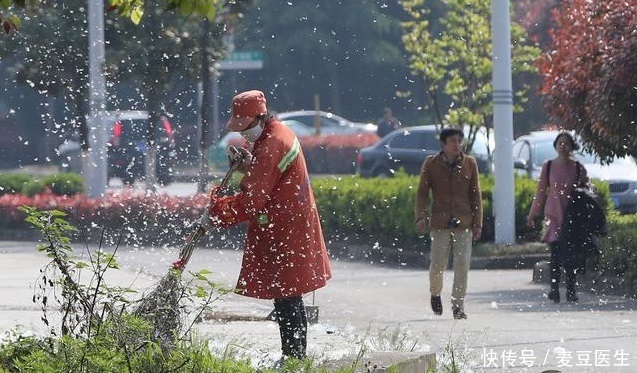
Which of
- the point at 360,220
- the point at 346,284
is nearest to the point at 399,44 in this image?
the point at 360,220

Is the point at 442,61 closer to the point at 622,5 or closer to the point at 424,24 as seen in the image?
the point at 424,24

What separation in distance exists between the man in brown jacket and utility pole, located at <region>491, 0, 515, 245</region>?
18.7 ft

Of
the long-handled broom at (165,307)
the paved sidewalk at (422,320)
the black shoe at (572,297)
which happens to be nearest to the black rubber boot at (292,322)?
the paved sidewalk at (422,320)

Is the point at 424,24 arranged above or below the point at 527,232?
above

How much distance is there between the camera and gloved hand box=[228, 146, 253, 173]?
26.3 feet

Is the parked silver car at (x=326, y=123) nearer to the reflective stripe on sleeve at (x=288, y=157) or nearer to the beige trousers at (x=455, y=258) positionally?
the beige trousers at (x=455, y=258)

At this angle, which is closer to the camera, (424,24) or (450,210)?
(450,210)

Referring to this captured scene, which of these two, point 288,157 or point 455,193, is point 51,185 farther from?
point 288,157

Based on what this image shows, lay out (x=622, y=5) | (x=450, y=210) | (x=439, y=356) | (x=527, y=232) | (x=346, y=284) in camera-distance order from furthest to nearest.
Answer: (x=527, y=232) → (x=346, y=284) → (x=622, y=5) → (x=450, y=210) → (x=439, y=356)

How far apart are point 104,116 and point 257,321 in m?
12.6

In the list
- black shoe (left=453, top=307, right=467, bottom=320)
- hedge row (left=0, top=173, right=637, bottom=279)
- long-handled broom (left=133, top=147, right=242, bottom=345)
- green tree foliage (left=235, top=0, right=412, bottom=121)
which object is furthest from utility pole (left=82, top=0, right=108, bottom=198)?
green tree foliage (left=235, top=0, right=412, bottom=121)

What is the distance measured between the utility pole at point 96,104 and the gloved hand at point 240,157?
15.3m

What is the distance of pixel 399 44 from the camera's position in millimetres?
56125

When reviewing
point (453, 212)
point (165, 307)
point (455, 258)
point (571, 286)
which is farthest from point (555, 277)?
point (165, 307)
